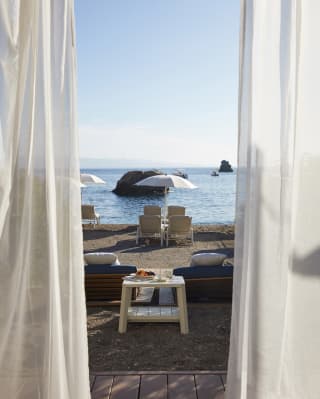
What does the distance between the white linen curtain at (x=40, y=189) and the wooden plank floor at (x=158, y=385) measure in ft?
3.20

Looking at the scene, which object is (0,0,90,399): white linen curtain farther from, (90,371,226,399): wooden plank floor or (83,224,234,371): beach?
(83,224,234,371): beach

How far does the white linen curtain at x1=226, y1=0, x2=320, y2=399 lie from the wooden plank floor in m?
0.96

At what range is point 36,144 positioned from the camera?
215 cm

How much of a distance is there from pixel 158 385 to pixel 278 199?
1.86 m

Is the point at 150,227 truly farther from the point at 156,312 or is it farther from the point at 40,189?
the point at 40,189

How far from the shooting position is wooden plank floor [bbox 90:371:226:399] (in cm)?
303

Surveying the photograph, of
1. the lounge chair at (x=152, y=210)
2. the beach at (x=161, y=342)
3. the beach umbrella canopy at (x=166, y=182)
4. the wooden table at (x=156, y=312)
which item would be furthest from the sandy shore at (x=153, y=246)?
the wooden table at (x=156, y=312)

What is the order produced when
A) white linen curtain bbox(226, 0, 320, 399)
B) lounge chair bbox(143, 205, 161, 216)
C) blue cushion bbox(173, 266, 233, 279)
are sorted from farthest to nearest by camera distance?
lounge chair bbox(143, 205, 161, 216) < blue cushion bbox(173, 266, 233, 279) < white linen curtain bbox(226, 0, 320, 399)

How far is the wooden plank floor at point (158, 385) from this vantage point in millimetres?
3027

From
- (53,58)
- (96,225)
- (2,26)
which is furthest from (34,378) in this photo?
(96,225)

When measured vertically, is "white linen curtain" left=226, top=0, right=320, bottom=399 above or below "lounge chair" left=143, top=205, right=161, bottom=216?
above

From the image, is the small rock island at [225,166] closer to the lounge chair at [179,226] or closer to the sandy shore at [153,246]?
the sandy shore at [153,246]

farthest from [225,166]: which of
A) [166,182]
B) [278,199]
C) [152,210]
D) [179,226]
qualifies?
[278,199]

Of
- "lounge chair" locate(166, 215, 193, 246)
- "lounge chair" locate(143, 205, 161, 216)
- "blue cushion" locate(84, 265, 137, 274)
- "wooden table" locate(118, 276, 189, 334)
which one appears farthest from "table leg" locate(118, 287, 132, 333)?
"lounge chair" locate(143, 205, 161, 216)
